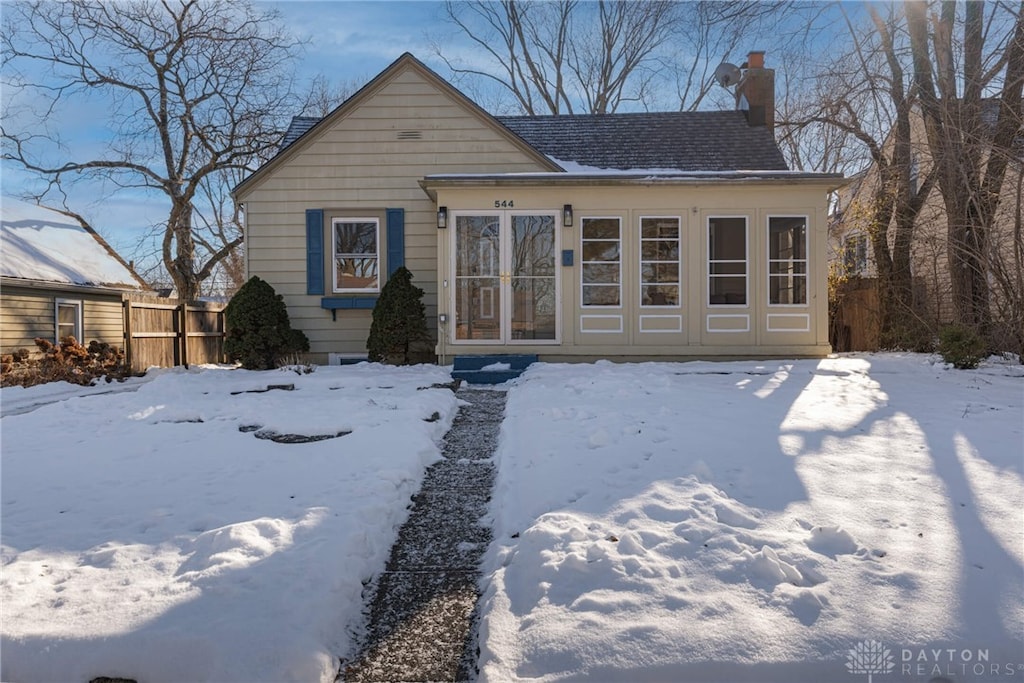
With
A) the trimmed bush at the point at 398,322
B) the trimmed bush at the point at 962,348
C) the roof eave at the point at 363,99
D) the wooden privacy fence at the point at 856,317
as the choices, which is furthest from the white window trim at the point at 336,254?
the wooden privacy fence at the point at 856,317

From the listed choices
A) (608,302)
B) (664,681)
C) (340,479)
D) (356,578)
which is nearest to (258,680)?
(356,578)

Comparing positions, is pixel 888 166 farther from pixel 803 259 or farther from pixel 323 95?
pixel 323 95

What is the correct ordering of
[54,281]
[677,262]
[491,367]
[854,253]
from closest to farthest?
[491,367] → [677,262] → [54,281] → [854,253]

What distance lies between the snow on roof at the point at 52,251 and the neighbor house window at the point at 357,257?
305 inches

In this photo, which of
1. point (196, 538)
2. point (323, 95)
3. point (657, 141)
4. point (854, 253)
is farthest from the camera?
point (323, 95)

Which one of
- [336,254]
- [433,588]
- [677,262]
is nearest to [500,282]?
[677,262]

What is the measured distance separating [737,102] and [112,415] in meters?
15.2

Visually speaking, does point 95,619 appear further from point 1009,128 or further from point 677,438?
point 1009,128

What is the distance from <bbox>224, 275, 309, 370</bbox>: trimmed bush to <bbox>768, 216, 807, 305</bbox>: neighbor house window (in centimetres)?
823

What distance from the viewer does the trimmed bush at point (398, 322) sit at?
10117 millimetres

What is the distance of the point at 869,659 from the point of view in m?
2.26

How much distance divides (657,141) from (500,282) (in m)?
6.10

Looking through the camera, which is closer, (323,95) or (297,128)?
(297,128)

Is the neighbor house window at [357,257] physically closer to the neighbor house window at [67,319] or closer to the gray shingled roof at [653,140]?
the gray shingled roof at [653,140]
